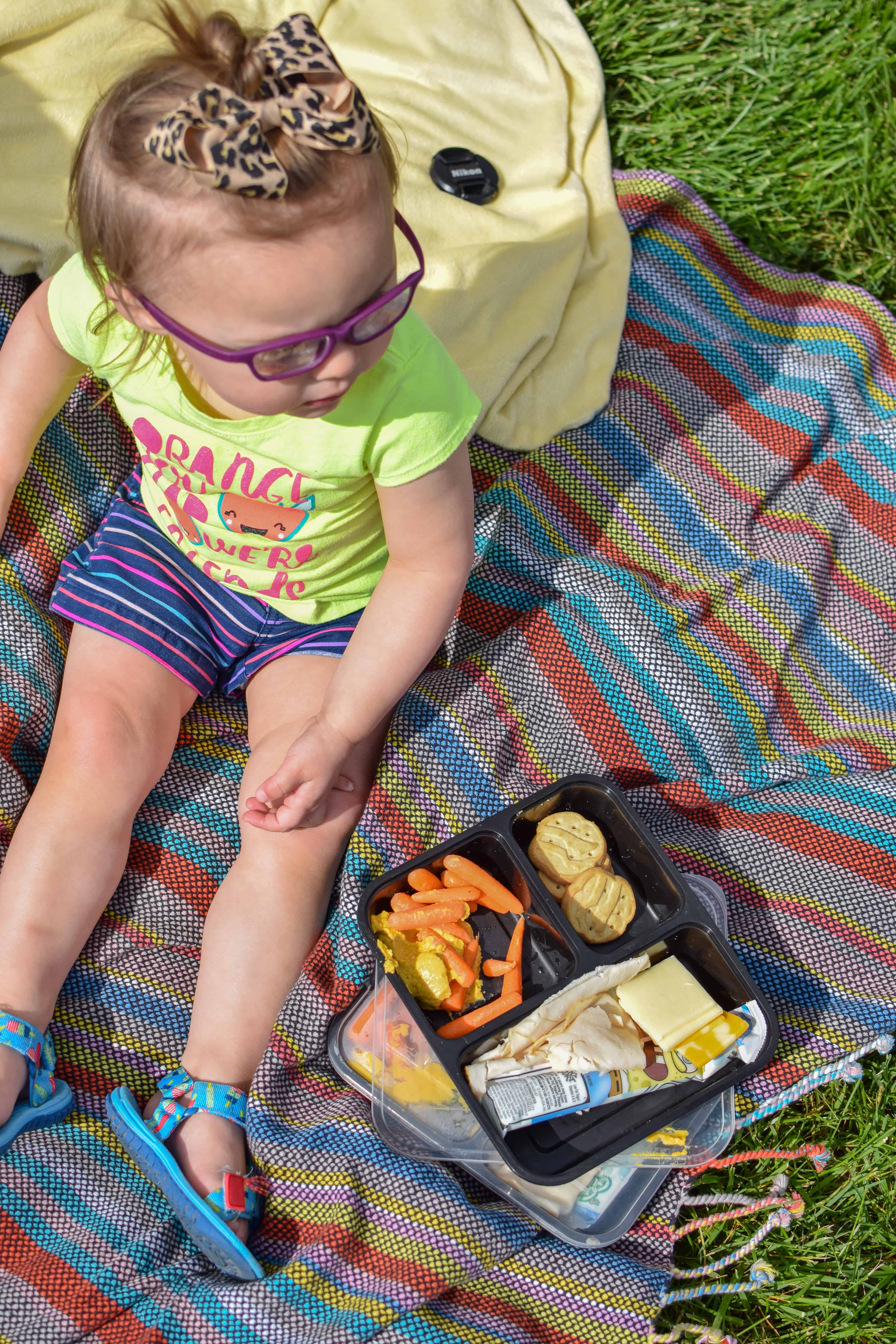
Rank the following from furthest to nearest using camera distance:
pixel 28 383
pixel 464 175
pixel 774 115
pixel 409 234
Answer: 1. pixel 774 115
2. pixel 464 175
3. pixel 28 383
4. pixel 409 234

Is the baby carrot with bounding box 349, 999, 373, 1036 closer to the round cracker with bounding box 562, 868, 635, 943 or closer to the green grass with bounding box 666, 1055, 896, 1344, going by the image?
the round cracker with bounding box 562, 868, 635, 943

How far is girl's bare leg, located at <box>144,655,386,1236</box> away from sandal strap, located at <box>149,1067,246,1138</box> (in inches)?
0.4

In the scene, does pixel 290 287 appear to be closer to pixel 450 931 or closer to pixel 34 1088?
pixel 450 931

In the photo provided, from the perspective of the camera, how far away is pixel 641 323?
235 centimetres

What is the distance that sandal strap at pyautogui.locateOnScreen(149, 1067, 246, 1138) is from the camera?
1.55 m

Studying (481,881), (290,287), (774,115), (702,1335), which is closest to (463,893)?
(481,881)

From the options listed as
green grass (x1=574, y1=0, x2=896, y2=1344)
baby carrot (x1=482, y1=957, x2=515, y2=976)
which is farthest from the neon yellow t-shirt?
green grass (x1=574, y1=0, x2=896, y2=1344)

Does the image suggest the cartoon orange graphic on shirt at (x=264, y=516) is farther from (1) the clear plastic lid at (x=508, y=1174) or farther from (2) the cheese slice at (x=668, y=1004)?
(2) the cheese slice at (x=668, y=1004)

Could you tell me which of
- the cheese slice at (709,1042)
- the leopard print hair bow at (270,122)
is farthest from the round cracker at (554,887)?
the leopard print hair bow at (270,122)

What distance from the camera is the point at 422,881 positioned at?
5.24 feet

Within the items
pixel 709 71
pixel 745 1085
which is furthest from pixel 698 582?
pixel 709 71

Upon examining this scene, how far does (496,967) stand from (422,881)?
6.2 inches

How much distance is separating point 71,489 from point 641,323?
3.94 ft

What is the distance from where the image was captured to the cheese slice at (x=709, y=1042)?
148 cm
